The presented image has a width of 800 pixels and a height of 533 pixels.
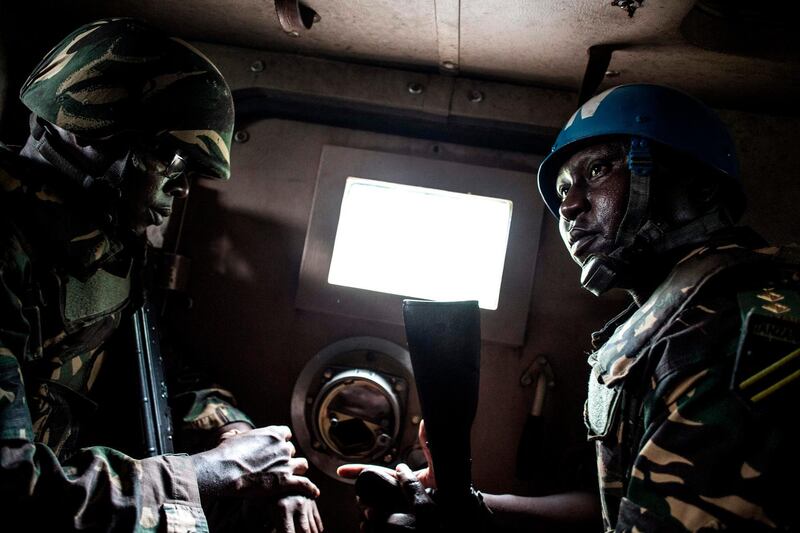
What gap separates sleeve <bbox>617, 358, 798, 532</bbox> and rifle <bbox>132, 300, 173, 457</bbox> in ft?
4.72

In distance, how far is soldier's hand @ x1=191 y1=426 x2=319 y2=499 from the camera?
1639 mm

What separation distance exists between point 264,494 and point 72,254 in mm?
→ 915

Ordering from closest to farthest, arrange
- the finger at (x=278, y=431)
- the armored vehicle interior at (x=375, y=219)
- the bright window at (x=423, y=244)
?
the finger at (x=278, y=431), the armored vehicle interior at (x=375, y=219), the bright window at (x=423, y=244)

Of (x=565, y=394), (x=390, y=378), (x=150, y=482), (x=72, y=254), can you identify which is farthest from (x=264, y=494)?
(x=565, y=394)

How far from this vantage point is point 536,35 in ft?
5.99

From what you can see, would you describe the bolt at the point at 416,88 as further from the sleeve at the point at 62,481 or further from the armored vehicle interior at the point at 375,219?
the sleeve at the point at 62,481

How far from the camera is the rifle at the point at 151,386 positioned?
6.07 ft

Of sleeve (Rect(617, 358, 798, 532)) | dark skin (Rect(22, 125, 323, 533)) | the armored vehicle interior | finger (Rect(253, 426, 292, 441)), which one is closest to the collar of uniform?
dark skin (Rect(22, 125, 323, 533))

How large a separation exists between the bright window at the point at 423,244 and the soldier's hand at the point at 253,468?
2.20 ft

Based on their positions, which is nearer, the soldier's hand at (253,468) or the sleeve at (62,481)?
the sleeve at (62,481)

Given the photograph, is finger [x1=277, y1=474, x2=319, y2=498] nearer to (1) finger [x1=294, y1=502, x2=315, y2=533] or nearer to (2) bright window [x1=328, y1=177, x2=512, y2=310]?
(1) finger [x1=294, y1=502, x2=315, y2=533]

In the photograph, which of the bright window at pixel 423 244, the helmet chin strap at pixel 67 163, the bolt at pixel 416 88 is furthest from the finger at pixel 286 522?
the bolt at pixel 416 88

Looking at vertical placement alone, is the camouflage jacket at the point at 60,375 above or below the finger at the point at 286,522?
above

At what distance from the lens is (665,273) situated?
1.49 meters
